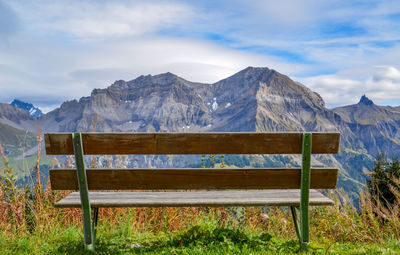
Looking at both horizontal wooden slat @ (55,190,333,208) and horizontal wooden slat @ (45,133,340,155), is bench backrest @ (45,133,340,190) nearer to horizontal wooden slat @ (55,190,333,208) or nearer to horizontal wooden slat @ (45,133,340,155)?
horizontal wooden slat @ (45,133,340,155)

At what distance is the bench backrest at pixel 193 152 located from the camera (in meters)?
3.83

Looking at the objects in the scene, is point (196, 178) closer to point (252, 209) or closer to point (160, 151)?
point (160, 151)

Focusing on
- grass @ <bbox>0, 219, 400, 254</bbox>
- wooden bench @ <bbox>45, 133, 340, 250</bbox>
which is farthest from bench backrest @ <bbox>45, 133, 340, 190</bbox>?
grass @ <bbox>0, 219, 400, 254</bbox>

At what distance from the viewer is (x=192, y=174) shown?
13.2 feet

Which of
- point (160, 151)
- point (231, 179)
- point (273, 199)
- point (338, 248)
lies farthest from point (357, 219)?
point (160, 151)

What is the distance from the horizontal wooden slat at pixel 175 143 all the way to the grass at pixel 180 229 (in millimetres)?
1150

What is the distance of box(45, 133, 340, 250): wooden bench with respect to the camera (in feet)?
12.6

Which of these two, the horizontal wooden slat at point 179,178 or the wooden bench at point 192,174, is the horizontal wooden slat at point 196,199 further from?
the horizontal wooden slat at point 179,178

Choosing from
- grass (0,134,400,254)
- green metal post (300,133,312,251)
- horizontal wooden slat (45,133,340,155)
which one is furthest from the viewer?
grass (0,134,400,254)

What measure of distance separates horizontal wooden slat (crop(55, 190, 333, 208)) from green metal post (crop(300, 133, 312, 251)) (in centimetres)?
9

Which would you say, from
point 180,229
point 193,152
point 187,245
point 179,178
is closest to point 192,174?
point 179,178

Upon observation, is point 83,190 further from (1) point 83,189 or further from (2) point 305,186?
(2) point 305,186

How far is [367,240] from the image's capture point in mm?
5629

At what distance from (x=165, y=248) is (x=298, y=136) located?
208cm
